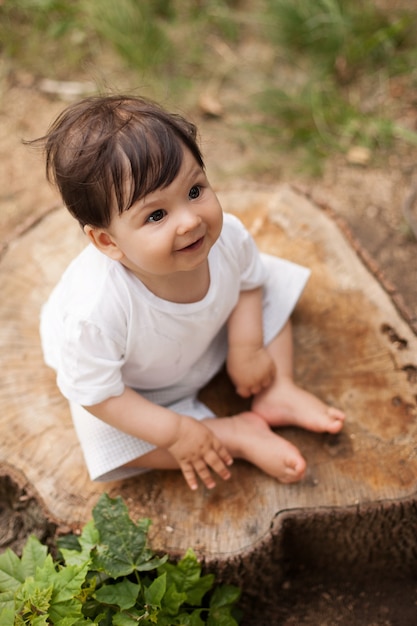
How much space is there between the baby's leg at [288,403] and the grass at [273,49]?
1.10 m

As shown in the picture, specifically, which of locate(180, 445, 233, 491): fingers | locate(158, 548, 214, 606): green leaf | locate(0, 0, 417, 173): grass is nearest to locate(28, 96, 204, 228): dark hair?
locate(180, 445, 233, 491): fingers

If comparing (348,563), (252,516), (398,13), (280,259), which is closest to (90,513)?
(252,516)

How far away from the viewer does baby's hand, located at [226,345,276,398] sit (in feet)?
5.20

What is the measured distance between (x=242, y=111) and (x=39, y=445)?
170 cm

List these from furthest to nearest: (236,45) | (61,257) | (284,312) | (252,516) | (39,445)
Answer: (236,45) < (61,257) < (284,312) < (39,445) < (252,516)

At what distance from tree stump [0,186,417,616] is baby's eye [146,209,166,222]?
1.91 feet

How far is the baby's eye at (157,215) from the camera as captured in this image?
1219 millimetres

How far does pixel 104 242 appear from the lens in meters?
1.30

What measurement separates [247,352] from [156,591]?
1.77 feet

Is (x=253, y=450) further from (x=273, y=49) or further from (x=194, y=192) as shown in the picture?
(x=273, y=49)

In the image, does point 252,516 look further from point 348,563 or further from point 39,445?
point 39,445

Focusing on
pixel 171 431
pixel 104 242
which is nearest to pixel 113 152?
pixel 104 242

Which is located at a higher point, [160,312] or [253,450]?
[160,312]

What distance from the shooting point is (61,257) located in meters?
1.85
